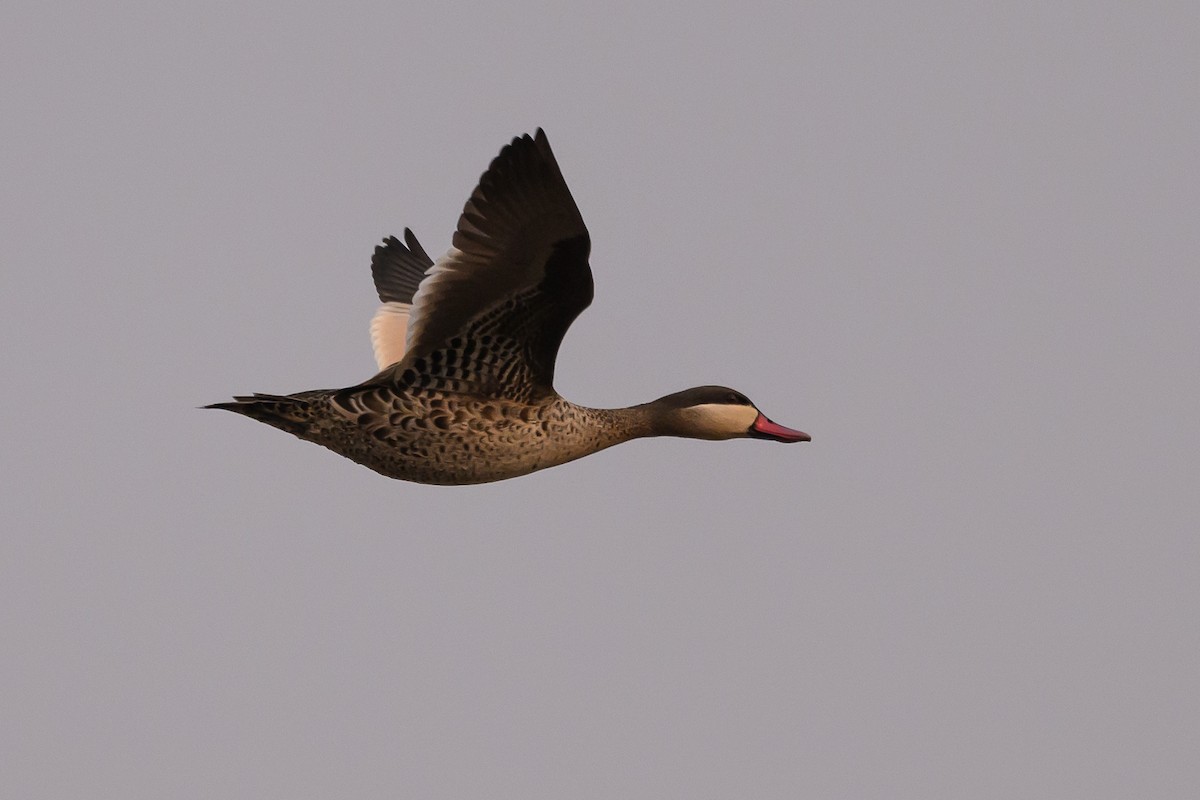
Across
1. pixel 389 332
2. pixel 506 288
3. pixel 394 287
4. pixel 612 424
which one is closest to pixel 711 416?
pixel 612 424

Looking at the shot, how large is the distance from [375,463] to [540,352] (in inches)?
49.6

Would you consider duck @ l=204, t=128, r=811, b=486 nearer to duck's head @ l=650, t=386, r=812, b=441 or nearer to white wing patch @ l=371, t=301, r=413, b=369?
duck's head @ l=650, t=386, r=812, b=441

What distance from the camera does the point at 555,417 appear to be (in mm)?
9945

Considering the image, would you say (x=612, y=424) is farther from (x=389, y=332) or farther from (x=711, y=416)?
(x=389, y=332)

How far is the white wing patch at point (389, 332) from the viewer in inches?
457

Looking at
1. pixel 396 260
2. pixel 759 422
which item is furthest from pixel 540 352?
pixel 396 260

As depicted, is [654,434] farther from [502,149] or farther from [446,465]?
[502,149]

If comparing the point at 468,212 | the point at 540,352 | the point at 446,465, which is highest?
the point at 468,212

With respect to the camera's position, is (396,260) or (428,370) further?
(396,260)

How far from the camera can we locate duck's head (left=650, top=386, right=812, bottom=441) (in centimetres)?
1059

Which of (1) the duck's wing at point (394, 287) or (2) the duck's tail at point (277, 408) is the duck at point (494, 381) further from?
(1) the duck's wing at point (394, 287)

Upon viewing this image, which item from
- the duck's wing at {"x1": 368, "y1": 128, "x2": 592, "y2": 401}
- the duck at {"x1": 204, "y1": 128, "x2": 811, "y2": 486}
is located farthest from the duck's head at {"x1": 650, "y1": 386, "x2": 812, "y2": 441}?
the duck's wing at {"x1": 368, "y1": 128, "x2": 592, "y2": 401}

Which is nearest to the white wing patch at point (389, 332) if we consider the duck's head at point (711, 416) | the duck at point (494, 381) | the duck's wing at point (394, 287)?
the duck's wing at point (394, 287)

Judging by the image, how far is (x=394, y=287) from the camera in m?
12.3
